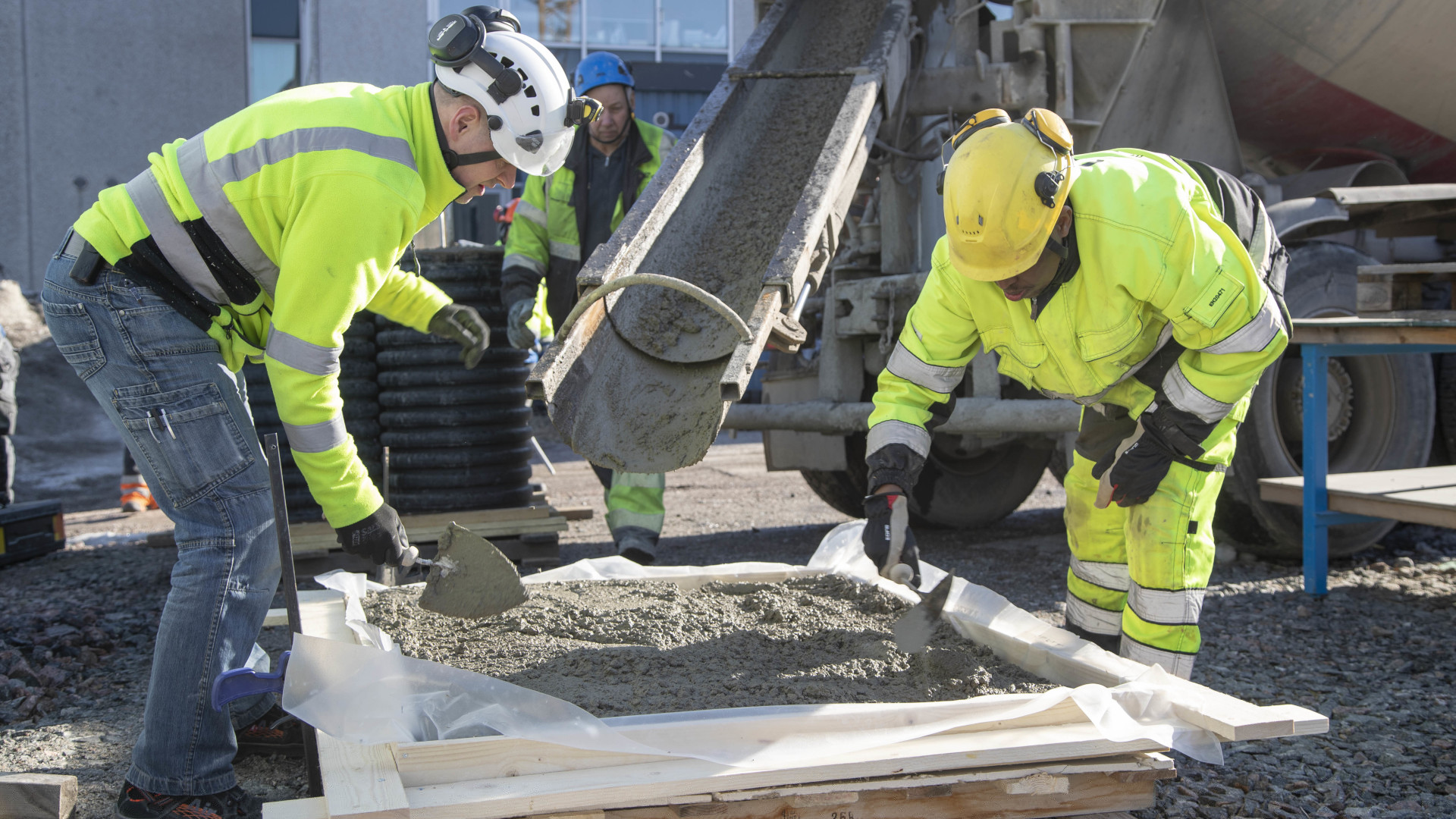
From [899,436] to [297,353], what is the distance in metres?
1.47

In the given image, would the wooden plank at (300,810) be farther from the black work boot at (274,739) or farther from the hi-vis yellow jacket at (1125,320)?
the hi-vis yellow jacket at (1125,320)

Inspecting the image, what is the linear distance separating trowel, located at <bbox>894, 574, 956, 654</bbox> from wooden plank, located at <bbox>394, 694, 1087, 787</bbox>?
982 mm

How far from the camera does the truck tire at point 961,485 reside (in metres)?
5.96

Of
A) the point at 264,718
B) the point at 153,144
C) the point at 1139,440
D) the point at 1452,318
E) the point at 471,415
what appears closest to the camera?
the point at 1139,440

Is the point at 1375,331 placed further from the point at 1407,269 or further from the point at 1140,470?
the point at 1140,470

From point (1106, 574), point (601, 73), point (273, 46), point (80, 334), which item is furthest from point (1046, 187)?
point (273, 46)

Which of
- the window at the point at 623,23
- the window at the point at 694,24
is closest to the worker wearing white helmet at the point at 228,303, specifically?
the window at the point at 623,23

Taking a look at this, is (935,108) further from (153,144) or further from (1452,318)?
(153,144)

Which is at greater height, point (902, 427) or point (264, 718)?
point (902, 427)

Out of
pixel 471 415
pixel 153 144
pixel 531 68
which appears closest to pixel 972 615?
pixel 531 68

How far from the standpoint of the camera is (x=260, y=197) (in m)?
2.36

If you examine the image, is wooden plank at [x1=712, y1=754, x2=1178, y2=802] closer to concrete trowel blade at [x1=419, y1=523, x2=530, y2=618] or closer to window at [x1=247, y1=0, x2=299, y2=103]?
concrete trowel blade at [x1=419, y1=523, x2=530, y2=618]

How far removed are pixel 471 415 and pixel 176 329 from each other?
239 cm

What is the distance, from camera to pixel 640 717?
87.0 inches
